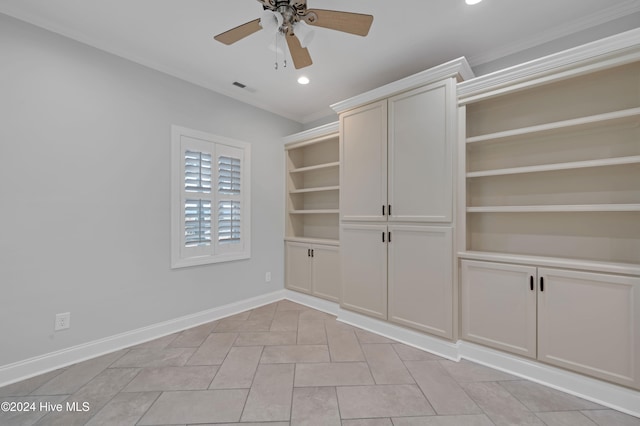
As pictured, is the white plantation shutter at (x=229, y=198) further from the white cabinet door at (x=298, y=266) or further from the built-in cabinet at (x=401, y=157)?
the built-in cabinet at (x=401, y=157)

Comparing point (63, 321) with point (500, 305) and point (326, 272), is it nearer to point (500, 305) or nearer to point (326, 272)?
point (326, 272)

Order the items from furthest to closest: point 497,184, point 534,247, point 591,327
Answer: point 497,184, point 534,247, point 591,327

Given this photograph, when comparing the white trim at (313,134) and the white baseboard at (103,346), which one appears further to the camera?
the white trim at (313,134)

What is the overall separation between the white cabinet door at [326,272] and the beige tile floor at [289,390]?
884 millimetres

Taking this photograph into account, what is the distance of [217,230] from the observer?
3326 millimetres

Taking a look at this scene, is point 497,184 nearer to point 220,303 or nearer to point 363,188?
point 363,188

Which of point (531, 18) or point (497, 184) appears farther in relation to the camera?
point (497, 184)

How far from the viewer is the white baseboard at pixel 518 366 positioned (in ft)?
5.85

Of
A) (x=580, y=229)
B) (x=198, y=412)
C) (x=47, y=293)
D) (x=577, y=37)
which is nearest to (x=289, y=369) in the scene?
(x=198, y=412)

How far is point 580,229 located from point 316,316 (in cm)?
276

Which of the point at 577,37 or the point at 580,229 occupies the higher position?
the point at 577,37

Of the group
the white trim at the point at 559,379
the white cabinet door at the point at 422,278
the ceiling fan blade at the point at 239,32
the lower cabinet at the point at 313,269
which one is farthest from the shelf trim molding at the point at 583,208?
the ceiling fan blade at the point at 239,32

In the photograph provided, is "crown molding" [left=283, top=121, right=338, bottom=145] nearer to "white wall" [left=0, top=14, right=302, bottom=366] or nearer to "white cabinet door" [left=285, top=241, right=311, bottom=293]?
"white wall" [left=0, top=14, right=302, bottom=366]

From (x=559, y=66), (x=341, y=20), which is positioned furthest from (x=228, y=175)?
(x=559, y=66)
